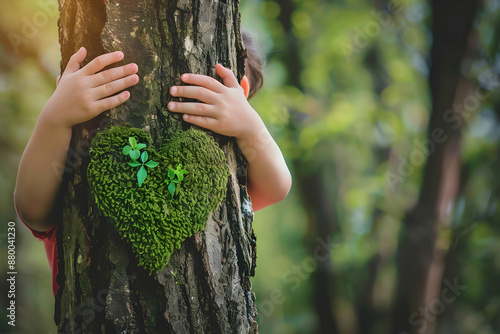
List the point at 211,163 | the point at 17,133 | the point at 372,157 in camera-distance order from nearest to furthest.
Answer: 1. the point at 211,163
2. the point at 17,133
3. the point at 372,157

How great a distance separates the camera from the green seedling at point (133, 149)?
52.8 inches

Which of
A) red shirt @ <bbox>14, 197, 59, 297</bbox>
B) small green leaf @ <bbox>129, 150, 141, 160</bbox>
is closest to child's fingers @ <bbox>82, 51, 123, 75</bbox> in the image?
small green leaf @ <bbox>129, 150, 141, 160</bbox>

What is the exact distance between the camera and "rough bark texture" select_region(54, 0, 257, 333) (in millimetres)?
1384

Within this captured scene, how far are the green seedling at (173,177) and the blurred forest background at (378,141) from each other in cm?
354

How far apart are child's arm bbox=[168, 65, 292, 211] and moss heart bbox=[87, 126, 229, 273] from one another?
0.12 meters

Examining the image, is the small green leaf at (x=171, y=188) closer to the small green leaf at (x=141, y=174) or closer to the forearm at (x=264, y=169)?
the small green leaf at (x=141, y=174)

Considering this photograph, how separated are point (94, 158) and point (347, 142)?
17.0ft

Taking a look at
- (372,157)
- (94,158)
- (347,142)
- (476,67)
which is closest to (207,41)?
(94,158)

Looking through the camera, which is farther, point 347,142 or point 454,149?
A: point 347,142

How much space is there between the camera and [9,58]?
4.91 m

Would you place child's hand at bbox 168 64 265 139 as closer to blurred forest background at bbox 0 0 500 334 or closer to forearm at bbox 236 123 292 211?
forearm at bbox 236 123 292 211

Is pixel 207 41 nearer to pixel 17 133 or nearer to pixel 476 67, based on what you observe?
pixel 476 67

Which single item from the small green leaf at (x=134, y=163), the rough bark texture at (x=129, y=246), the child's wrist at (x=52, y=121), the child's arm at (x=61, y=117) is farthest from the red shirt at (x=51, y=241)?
the small green leaf at (x=134, y=163)

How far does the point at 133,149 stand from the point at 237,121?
426mm
